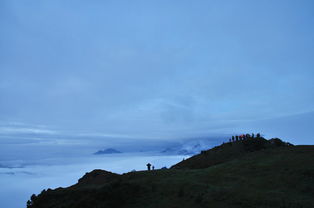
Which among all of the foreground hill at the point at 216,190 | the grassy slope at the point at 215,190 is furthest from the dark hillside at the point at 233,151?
the grassy slope at the point at 215,190

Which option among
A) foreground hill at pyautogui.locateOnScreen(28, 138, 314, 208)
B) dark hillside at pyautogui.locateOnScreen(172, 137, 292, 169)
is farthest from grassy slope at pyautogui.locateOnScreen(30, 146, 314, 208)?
dark hillside at pyautogui.locateOnScreen(172, 137, 292, 169)

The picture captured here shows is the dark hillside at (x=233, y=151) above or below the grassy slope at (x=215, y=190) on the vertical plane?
above

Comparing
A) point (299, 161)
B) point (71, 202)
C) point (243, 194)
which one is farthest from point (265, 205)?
point (71, 202)

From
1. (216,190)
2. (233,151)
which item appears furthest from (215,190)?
(233,151)

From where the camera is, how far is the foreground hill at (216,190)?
62.7 ft

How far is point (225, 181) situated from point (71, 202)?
1653cm

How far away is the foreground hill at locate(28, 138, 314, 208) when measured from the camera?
62.7 ft

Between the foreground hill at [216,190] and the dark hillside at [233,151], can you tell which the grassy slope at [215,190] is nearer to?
the foreground hill at [216,190]

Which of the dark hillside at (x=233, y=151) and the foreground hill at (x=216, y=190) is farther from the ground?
the dark hillside at (x=233, y=151)

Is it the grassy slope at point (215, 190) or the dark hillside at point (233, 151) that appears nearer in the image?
the grassy slope at point (215, 190)

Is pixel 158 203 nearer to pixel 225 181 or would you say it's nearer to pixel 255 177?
pixel 225 181

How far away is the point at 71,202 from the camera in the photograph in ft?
74.3

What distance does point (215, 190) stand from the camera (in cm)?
2138

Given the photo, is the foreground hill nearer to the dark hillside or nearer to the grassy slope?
the grassy slope
